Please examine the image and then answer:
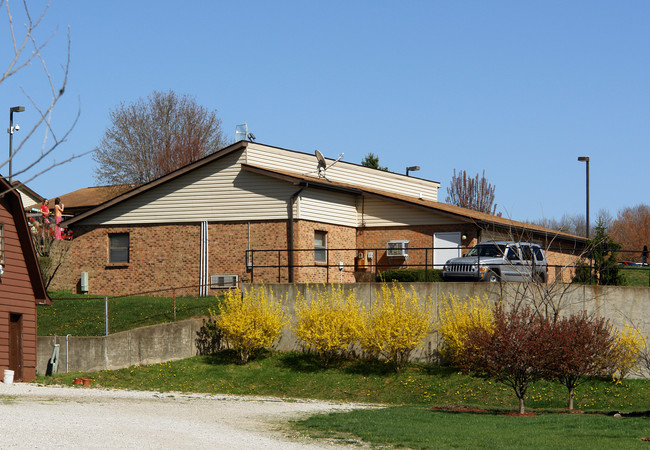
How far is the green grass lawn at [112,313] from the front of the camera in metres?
29.6

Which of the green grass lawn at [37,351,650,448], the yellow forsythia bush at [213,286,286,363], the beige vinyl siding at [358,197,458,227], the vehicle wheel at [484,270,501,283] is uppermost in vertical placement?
the beige vinyl siding at [358,197,458,227]

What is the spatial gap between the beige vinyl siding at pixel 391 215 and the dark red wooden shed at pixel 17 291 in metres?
14.8

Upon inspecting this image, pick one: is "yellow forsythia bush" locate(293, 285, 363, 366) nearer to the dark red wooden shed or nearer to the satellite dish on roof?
the dark red wooden shed

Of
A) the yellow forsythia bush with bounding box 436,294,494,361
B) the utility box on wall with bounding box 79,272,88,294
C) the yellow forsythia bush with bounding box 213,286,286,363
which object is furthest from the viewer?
the utility box on wall with bounding box 79,272,88,294

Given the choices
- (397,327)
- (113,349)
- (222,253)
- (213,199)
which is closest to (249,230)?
(222,253)

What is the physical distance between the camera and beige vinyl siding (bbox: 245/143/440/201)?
3666cm

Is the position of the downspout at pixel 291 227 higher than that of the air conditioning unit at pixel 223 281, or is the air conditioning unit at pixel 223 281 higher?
the downspout at pixel 291 227

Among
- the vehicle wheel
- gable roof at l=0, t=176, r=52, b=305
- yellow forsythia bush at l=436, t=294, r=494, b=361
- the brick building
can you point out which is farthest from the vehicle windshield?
gable roof at l=0, t=176, r=52, b=305

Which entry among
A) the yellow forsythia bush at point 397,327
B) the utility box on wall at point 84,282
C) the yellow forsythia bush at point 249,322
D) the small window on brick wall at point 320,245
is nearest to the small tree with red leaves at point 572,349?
the yellow forsythia bush at point 397,327

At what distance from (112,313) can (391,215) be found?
1235cm

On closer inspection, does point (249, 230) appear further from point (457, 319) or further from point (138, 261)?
point (457, 319)

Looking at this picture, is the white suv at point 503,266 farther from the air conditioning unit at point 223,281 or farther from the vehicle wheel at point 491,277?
the air conditioning unit at point 223,281

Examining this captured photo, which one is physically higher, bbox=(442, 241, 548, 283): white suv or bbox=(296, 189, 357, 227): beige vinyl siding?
bbox=(296, 189, 357, 227): beige vinyl siding

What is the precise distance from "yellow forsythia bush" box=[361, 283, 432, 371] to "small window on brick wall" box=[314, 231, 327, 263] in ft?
23.0
